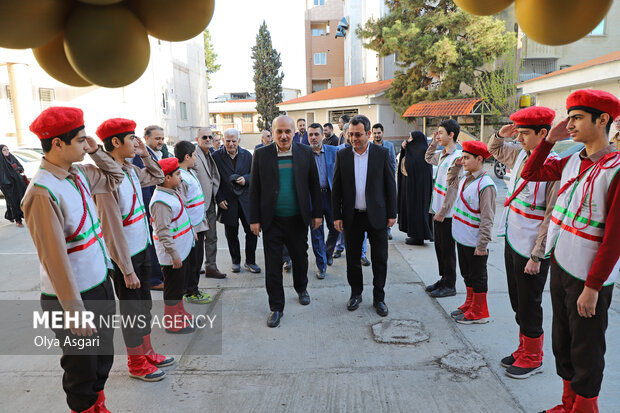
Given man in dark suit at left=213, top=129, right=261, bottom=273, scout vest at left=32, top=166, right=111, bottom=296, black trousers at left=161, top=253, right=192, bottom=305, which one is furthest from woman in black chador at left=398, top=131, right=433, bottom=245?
scout vest at left=32, top=166, right=111, bottom=296

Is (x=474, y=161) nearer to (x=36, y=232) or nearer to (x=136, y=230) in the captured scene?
(x=136, y=230)

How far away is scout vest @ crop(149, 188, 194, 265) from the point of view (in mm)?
3396

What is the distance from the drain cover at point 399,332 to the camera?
3461 millimetres

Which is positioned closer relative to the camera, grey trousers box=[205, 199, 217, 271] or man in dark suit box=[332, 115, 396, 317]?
man in dark suit box=[332, 115, 396, 317]

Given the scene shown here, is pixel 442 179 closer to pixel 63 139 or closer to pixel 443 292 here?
pixel 443 292

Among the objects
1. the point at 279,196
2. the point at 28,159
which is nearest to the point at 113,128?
the point at 279,196

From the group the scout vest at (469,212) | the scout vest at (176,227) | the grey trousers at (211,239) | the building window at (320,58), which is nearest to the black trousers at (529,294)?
the scout vest at (469,212)

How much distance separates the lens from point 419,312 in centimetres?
401

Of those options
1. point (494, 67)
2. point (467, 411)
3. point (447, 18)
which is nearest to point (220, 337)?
point (467, 411)

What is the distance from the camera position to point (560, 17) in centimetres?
85

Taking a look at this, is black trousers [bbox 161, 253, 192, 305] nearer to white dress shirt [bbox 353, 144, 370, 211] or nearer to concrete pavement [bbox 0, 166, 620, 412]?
concrete pavement [bbox 0, 166, 620, 412]

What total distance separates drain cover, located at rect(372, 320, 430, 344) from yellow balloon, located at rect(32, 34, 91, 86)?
10.0ft

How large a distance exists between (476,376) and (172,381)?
7.03 ft

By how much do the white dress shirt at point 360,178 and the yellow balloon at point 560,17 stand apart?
3.07 m
